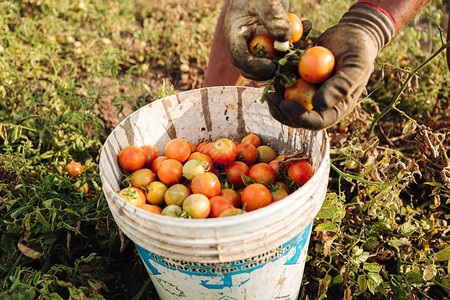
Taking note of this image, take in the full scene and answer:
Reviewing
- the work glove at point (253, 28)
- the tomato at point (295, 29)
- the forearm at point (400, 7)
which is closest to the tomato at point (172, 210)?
the work glove at point (253, 28)

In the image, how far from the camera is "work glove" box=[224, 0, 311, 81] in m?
1.52

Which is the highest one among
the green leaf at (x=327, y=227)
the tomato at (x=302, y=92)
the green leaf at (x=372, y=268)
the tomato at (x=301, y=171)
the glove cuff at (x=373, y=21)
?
the glove cuff at (x=373, y=21)

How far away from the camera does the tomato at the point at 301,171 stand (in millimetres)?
1766

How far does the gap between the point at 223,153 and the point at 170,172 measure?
0.30 meters

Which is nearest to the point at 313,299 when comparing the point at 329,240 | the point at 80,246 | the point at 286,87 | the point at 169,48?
the point at 329,240

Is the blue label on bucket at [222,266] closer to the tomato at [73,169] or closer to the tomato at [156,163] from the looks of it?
the tomato at [156,163]

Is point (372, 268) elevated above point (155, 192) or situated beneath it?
situated beneath

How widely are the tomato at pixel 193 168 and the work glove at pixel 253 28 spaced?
528mm

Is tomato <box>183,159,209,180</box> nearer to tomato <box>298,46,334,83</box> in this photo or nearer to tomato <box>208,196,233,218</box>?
tomato <box>208,196,233,218</box>

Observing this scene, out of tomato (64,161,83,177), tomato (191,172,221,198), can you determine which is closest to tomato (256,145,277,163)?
tomato (191,172,221,198)

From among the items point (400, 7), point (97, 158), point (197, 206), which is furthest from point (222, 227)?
point (97, 158)

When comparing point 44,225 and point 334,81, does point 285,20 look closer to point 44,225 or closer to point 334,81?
point 334,81

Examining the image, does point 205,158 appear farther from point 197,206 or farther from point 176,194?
point 197,206

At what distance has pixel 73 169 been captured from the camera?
2.42 m
